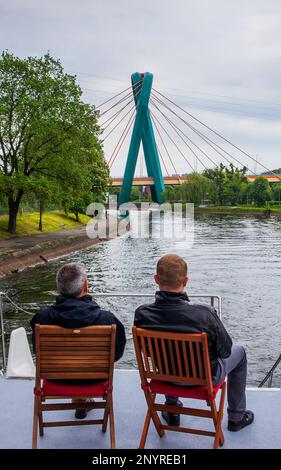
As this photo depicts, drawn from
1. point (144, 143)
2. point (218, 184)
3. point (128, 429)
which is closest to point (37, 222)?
point (144, 143)

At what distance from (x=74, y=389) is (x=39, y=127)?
92.8ft

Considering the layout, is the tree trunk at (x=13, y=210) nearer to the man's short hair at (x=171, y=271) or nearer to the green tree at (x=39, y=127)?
the green tree at (x=39, y=127)

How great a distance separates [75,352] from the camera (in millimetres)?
3564

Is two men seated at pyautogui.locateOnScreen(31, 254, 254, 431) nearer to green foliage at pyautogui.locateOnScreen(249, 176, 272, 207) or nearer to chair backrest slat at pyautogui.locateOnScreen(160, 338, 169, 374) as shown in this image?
chair backrest slat at pyautogui.locateOnScreen(160, 338, 169, 374)

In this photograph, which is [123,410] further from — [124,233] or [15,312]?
[124,233]

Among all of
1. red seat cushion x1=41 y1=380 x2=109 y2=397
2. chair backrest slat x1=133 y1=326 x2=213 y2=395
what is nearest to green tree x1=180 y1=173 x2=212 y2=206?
red seat cushion x1=41 y1=380 x2=109 y2=397

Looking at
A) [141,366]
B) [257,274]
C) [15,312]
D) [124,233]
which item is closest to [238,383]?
[141,366]

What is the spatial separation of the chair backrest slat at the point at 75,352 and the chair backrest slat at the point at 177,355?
0.76ft

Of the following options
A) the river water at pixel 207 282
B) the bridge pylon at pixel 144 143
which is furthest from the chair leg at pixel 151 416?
the bridge pylon at pixel 144 143

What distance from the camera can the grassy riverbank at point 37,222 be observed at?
33406 millimetres

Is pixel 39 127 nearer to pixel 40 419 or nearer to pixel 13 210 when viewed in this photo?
pixel 13 210

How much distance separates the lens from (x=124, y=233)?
49.2 m

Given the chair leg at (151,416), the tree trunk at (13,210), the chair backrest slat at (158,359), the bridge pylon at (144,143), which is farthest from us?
the bridge pylon at (144,143)
